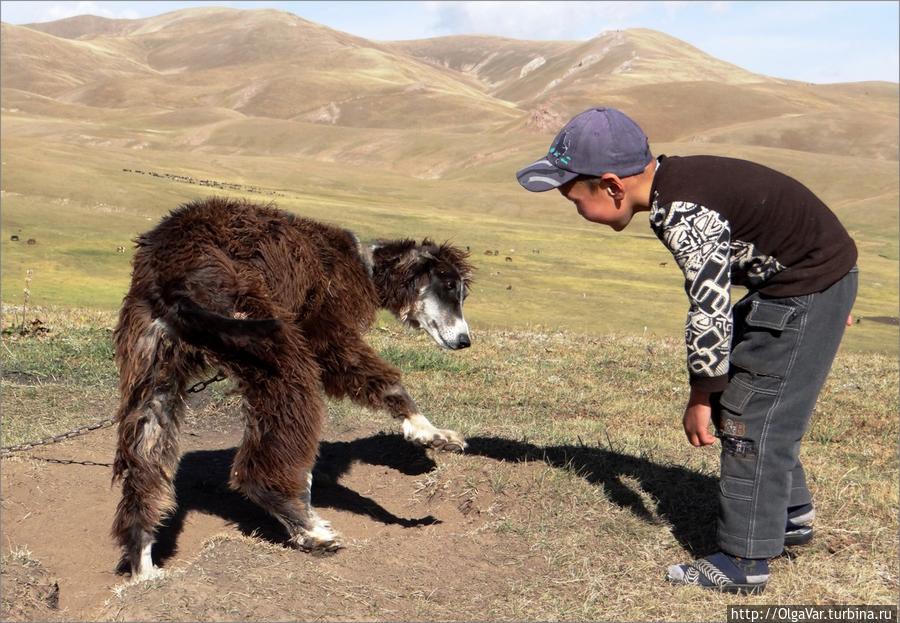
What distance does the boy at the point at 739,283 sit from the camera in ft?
14.6

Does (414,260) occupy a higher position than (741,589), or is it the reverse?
(414,260)

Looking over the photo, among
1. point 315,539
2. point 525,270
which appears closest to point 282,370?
point 315,539

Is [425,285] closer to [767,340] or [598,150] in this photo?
[598,150]

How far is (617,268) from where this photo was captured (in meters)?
29.4

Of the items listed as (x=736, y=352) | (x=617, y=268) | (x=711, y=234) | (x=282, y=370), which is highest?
(x=711, y=234)

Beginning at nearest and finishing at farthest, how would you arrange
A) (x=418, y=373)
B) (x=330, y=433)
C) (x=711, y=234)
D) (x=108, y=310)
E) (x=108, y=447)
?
(x=711, y=234)
(x=108, y=447)
(x=330, y=433)
(x=418, y=373)
(x=108, y=310)

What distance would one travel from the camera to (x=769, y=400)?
4785 millimetres

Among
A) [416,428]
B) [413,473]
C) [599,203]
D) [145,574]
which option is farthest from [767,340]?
[145,574]

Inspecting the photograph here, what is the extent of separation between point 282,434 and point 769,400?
2.62m

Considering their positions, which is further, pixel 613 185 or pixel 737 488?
pixel 737 488

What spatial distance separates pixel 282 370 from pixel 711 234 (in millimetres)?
2376

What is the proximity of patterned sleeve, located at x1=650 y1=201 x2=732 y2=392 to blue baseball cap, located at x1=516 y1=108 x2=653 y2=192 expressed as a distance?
0.94 ft

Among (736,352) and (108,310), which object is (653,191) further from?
(108,310)

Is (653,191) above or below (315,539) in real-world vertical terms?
above
